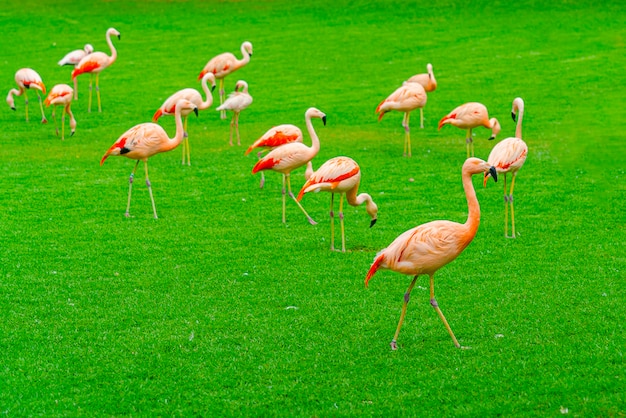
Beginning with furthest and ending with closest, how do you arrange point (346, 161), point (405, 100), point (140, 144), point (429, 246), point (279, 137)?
point (405, 100) → point (279, 137) → point (140, 144) → point (346, 161) → point (429, 246)

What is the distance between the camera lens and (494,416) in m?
5.80

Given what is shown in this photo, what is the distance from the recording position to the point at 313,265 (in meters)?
9.11

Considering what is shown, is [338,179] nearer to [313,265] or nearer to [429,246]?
[313,265]

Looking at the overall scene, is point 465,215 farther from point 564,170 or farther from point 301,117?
point 301,117

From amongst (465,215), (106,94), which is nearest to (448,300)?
(465,215)

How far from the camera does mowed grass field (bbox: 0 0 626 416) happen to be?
6.29 metres

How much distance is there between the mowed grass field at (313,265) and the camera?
6285mm

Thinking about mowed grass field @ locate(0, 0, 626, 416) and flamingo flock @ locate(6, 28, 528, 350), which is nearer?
mowed grass field @ locate(0, 0, 626, 416)

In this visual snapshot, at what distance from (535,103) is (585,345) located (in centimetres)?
1119

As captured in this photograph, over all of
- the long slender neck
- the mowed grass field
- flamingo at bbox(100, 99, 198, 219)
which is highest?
flamingo at bbox(100, 99, 198, 219)

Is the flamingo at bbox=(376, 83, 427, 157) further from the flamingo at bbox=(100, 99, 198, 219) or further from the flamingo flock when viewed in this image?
the flamingo at bbox=(100, 99, 198, 219)

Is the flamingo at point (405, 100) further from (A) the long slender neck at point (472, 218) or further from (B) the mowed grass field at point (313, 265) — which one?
(A) the long slender neck at point (472, 218)

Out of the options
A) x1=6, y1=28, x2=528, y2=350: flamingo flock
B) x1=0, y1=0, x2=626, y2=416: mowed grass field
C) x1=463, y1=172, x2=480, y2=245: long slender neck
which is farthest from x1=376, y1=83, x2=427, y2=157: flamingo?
x1=463, y1=172, x2=480, y2=245: long slender neck

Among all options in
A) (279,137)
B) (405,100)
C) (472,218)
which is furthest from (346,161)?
(405,100)
